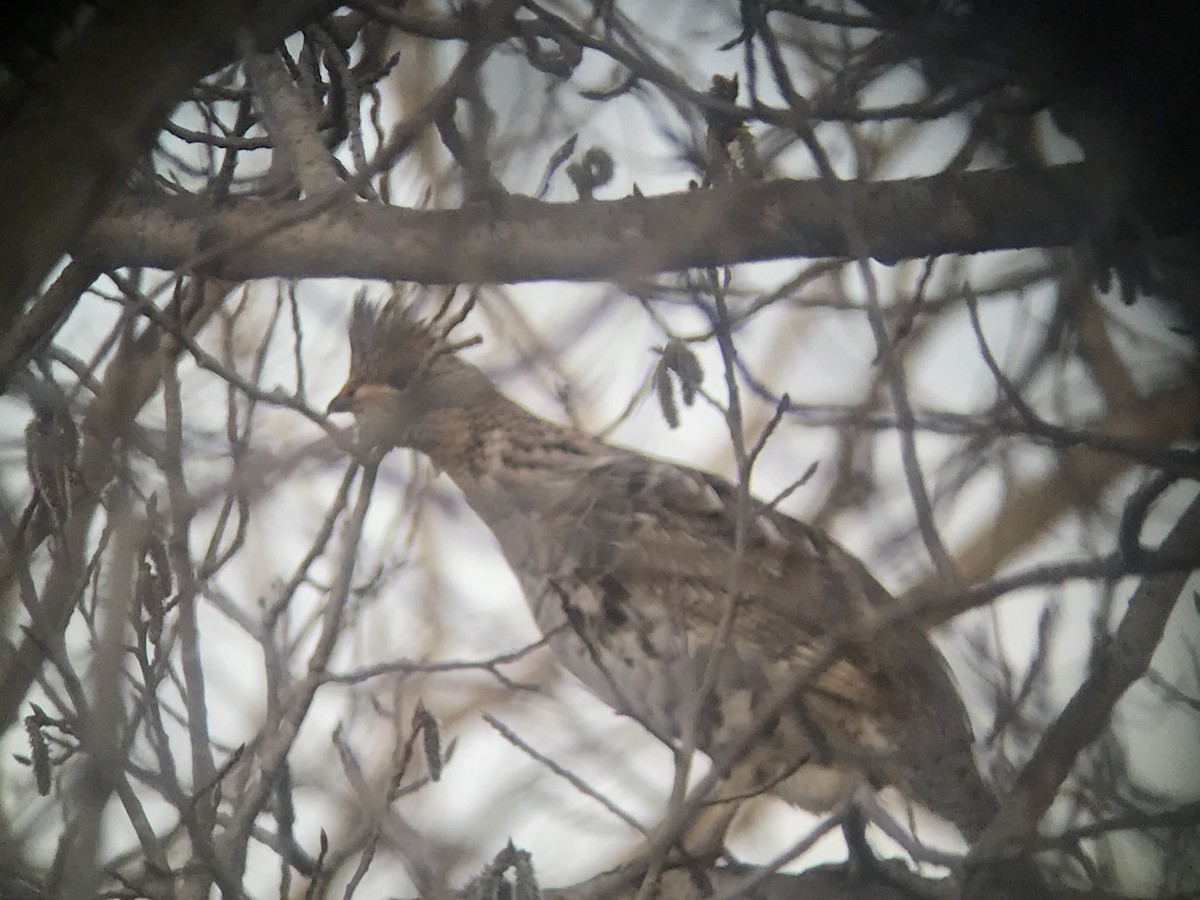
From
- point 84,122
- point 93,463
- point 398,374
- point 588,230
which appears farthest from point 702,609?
point 84,122

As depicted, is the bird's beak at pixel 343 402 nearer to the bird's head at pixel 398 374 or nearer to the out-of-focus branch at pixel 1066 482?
the bird's head at pixel 398 374

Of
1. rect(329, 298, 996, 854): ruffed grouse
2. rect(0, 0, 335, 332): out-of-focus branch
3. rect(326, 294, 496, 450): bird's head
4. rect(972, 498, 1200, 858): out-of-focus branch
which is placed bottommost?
rect(0, 0, 335, 332): out-of-focus branch

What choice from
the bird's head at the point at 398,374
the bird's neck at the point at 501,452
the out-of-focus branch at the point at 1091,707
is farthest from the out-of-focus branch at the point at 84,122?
the bird's neck at the point at 501,452

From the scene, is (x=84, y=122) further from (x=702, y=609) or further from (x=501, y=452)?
(x=501, y=452)

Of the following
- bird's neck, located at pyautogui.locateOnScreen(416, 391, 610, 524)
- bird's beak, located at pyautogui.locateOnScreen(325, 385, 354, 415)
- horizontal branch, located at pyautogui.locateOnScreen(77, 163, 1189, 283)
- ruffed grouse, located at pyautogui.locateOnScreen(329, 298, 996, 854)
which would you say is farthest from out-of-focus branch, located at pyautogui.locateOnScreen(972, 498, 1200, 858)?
bird's beak, located at pyautogui.locateOnScreen(325, 385, 354, 415)

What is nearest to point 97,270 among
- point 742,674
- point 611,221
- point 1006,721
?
point 611,221

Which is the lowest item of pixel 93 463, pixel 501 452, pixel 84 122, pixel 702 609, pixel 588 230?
pixel 84 122

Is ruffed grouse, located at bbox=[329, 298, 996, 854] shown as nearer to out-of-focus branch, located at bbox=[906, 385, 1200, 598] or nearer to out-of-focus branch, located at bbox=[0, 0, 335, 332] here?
out-of-focus branch, located at bbox=[906, 385, 1200, 598]

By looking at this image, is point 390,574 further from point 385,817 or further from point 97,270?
point 97,270

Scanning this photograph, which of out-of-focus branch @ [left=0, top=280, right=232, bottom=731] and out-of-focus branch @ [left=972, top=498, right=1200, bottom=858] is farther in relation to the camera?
out-of-focus branch @ [left=0, top=280, right=232, bottom=731]
